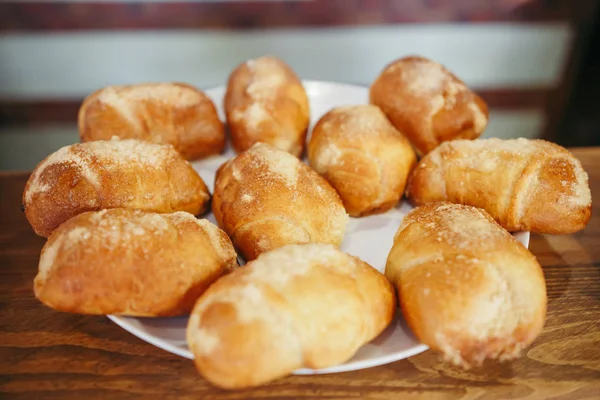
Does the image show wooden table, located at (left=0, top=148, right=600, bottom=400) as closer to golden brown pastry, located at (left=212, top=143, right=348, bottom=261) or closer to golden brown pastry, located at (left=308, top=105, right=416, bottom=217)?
golden brown pastry, located at (left=212, top=143, right=348, bottom=261)

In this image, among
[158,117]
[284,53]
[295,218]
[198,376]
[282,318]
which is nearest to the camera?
[282,318]

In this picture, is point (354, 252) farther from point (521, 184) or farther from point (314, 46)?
point (314, 46)

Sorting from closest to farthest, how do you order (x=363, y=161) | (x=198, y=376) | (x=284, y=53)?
(x=198, y=376), (x=363, y=161), (x=284, y=53)

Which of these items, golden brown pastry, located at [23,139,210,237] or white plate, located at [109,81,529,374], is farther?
golden brown pastry, located at [23,139,210,237]

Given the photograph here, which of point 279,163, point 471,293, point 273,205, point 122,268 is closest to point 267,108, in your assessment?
point 279,163

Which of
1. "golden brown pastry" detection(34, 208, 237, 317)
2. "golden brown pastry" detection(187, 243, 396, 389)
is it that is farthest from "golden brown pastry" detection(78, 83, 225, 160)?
"golden brown pastry" detection(187, 243, 396, 389)

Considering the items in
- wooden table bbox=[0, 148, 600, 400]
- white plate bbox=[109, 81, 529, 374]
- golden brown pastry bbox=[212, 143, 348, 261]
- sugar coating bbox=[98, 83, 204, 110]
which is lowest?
wooden table bbox=[0, 148, 600, 400]

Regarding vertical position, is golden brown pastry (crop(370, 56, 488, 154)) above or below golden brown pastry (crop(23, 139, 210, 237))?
above
